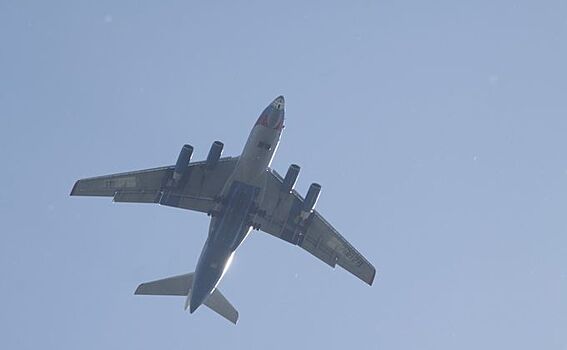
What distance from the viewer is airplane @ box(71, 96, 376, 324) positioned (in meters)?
43.8

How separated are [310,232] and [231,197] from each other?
6.42 metres

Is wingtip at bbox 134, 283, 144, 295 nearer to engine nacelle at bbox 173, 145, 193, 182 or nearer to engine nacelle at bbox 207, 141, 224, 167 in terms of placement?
engine nacelle at bbox 173, 145, 193, 182

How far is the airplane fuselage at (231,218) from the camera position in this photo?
4319 centimetres

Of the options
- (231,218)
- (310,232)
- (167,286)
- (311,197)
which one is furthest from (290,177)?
(167,286)

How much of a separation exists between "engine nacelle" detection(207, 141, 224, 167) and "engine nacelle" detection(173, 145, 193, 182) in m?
1.30

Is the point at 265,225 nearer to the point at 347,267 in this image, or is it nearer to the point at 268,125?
the point at 347,267

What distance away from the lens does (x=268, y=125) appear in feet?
137

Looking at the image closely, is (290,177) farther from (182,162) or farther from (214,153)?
(182,162)

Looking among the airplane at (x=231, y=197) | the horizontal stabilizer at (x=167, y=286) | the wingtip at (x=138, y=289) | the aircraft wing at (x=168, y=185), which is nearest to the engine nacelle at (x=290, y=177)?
the airplane at (x=231, y=197)

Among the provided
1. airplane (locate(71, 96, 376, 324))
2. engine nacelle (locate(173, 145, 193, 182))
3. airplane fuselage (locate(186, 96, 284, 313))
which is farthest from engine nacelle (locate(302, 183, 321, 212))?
engine nacelle (locate(173, 145, 193, 182))

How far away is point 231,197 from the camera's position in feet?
147

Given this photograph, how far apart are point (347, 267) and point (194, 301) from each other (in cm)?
1009

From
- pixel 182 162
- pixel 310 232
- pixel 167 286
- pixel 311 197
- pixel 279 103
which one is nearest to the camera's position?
pixel 279 103

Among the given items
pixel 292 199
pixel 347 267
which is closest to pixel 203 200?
pixel 292 199
